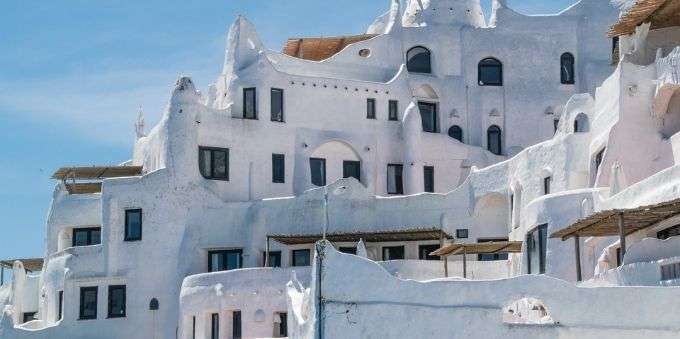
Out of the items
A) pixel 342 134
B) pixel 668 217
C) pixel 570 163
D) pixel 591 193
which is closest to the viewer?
pixel 668 217

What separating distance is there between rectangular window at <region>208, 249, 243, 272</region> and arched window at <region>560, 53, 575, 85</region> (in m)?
21.7

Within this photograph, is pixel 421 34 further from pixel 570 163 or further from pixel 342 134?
pixel 570 163

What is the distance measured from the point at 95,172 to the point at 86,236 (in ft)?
12.6

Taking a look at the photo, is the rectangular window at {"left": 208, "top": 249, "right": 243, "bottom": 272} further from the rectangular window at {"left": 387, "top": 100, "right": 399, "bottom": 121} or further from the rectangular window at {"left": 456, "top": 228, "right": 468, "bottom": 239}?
the rectangular window at {"left": 387, "top": 100, "right": 399, "bottom": 121}

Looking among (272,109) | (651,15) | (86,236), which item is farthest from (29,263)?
(651,15)

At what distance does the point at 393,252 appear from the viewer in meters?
66.7

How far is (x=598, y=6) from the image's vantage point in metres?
74.6

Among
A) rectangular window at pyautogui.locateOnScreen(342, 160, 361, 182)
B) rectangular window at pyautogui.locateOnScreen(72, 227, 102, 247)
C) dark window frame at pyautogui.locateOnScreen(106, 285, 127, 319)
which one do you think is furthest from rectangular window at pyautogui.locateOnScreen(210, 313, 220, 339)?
rectangular window at pyautogui.locateOnScreen(342, 160, 361, 182)

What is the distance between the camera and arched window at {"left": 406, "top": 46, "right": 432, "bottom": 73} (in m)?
75.3

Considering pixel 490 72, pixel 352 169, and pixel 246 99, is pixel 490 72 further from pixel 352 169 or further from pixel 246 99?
pixel 246 99

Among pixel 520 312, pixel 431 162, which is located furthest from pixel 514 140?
pixel 520 312

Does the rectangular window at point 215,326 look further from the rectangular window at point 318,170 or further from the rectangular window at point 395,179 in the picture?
the rectangular window at point 395,179

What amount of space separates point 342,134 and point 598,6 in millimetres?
16578

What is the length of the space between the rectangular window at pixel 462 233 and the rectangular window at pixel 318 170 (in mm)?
9021
